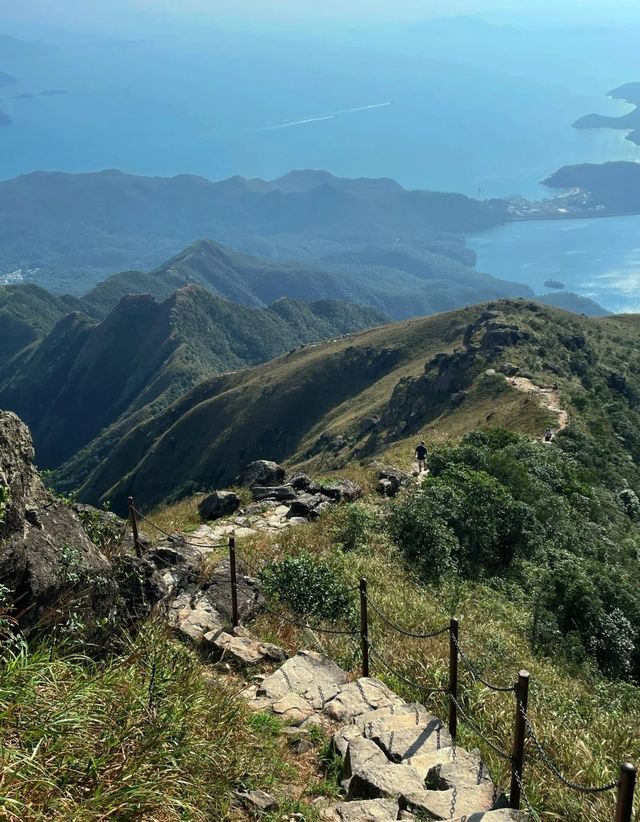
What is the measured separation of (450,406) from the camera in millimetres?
49281

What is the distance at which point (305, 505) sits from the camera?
60.4ft

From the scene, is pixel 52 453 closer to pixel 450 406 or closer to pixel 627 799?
pixel 450 406

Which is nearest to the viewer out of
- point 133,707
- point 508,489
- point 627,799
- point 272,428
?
point 627,799

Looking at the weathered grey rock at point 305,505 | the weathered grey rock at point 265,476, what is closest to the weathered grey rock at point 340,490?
the weathered grey rock at point 305,505

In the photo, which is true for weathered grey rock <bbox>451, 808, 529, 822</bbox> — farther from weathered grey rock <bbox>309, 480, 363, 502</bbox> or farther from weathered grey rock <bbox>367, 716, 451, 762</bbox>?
weathered grey rock <bbox>309, 480, 363, 502</bbox>

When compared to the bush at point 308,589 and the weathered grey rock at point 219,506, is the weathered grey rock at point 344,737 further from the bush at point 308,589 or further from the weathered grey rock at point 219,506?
the weathered grey rock at point 219,506

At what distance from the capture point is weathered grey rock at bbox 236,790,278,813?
5594 millimetres

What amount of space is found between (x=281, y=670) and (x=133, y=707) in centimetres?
354

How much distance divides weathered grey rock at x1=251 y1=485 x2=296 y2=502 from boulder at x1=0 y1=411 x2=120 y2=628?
11.5 metres

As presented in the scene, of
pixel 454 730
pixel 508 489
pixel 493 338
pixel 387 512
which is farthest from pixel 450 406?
pixel 454 730

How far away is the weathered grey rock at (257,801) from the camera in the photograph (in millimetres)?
5594

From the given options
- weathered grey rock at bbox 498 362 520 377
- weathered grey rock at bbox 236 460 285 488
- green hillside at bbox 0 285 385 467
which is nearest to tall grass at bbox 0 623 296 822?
weathered grey rock at bbox 236 460 285 488

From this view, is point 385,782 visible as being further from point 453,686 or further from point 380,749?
point 453,686

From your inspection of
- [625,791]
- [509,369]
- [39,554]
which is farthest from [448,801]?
[509,369]
